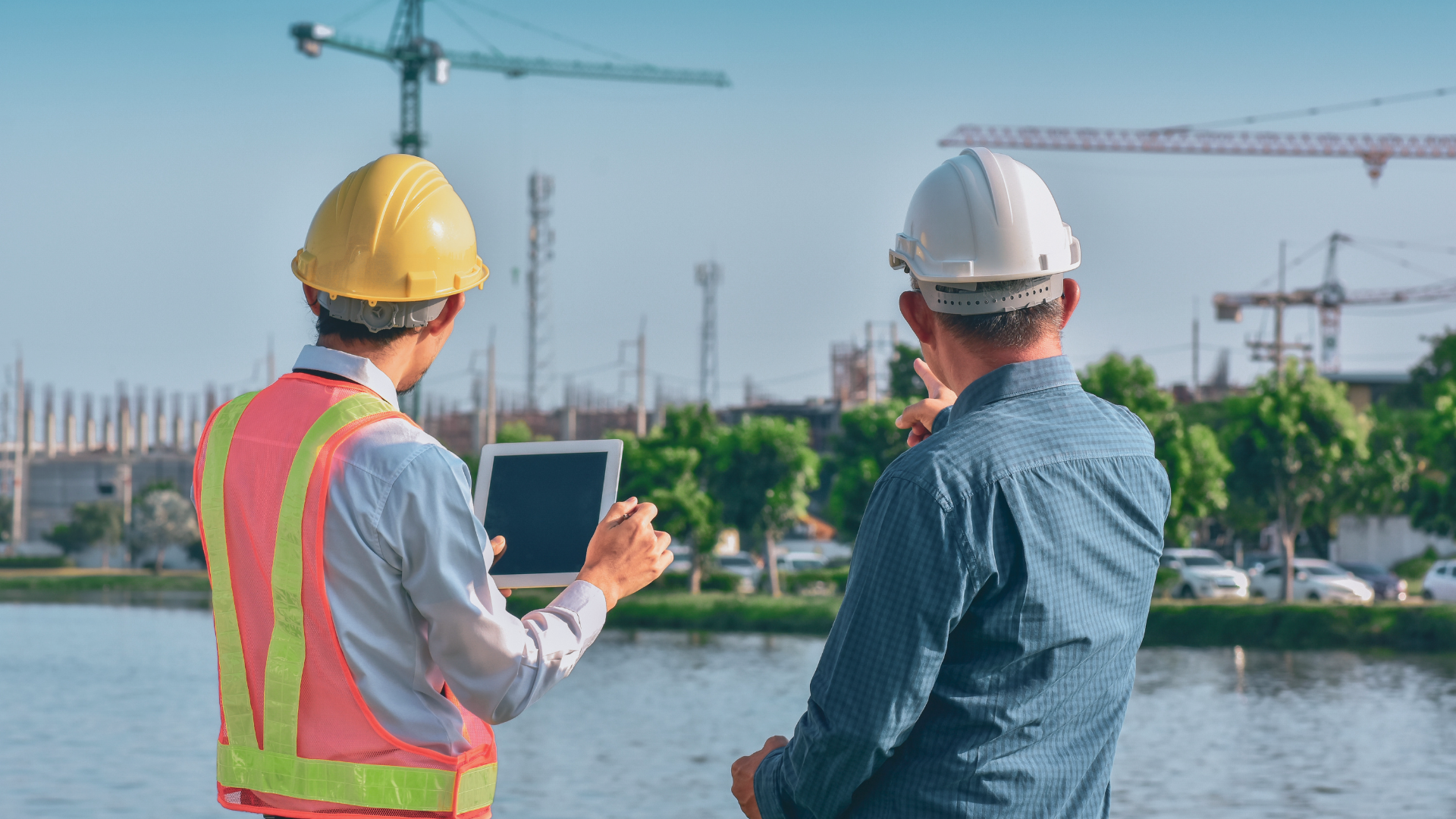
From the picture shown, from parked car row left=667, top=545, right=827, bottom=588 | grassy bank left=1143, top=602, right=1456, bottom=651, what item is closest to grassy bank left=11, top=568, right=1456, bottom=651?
grassy bank left=1143, top=602, right=1456, bottom=651

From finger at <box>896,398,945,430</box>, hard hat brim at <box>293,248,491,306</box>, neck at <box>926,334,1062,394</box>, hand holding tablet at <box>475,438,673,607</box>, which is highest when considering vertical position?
hard hat brim at <box>293,248,491,306</box>

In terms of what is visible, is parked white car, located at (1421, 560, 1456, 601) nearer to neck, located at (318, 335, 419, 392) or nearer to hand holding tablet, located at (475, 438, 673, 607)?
hand holding tablet, located at (475, 438, 673, 607)

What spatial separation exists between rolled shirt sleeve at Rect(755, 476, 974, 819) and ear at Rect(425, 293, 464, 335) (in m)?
0.89

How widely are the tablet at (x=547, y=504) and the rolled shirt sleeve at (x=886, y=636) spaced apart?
0.69 meters

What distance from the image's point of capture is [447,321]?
2.67m

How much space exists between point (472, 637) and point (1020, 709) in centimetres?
→ 83

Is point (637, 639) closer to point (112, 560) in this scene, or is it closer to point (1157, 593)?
point (1157, 593)

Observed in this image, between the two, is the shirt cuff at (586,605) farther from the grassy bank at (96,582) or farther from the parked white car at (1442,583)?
the grassy bank at (96,582)

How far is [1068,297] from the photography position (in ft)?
8.14

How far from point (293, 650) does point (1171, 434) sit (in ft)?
110

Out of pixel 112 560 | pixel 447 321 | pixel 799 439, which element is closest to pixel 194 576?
pixel 112 560

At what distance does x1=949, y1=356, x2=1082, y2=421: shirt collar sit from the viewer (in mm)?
2318

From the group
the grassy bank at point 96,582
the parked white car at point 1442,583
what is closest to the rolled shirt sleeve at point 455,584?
the parked white car at point 1442,583

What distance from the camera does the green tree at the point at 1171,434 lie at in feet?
112
